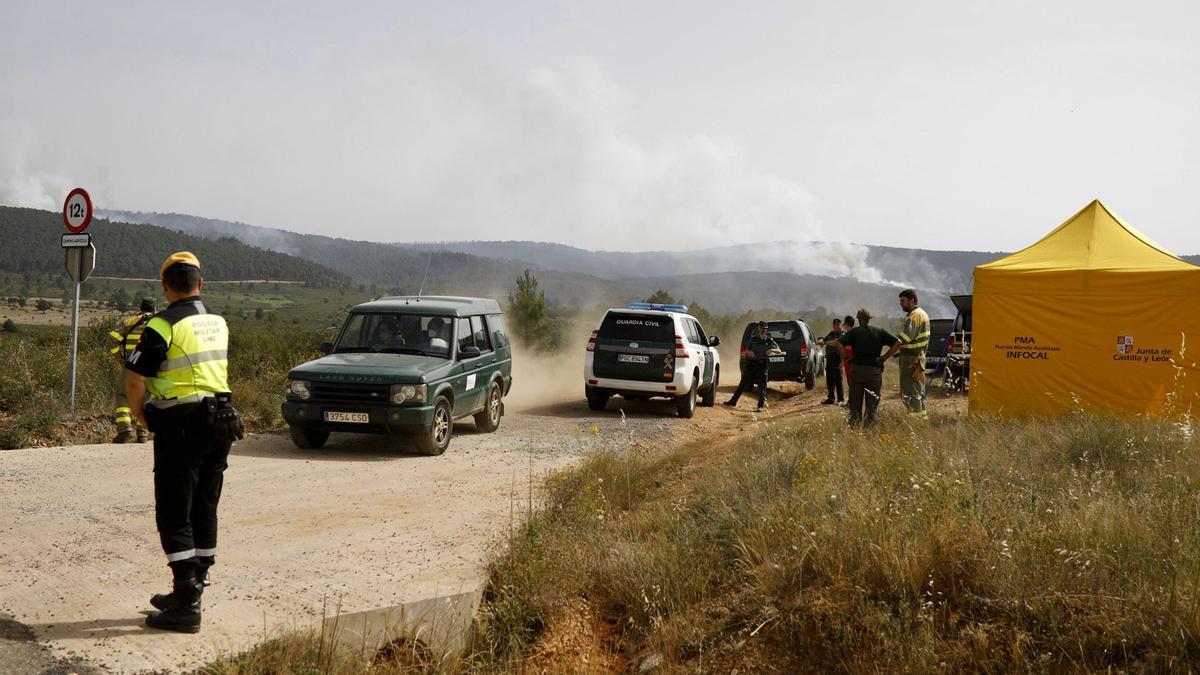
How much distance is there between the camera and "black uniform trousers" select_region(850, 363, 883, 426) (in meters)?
12.1

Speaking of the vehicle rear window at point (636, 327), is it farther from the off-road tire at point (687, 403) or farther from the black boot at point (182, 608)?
the black boot at point (182, 608)

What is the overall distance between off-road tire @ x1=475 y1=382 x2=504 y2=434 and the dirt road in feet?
4.74

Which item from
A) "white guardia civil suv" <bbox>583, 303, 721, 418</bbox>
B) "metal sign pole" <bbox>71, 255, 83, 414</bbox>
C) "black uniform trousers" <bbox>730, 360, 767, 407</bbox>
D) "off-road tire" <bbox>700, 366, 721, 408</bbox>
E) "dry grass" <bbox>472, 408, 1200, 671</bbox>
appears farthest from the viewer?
"off-road tire" <bbox>700, 366, 721, 408</bbox>

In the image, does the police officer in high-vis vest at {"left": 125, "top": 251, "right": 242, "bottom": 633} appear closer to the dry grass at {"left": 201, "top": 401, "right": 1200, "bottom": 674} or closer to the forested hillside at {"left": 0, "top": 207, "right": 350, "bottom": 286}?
the dry grass at {"left": 201, "top": 401, "right": 1200, "bottom": 674}

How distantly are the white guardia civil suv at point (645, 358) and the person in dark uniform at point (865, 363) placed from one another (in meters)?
4.22

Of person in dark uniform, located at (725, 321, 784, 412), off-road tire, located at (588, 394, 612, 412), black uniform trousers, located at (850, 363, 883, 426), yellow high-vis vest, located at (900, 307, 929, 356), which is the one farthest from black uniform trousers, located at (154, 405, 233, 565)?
person in dark uniform, located at (725, 321, 784, 412)

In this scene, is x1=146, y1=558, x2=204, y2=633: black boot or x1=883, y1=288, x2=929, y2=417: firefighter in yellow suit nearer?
x1=146, y1=558, x2=204, y2=633: black boot

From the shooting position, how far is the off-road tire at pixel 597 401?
672 inches

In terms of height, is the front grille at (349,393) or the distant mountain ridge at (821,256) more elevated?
the distant mountain ridge at (821,256)

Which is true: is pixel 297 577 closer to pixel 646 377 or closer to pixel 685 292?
pixel 646 377

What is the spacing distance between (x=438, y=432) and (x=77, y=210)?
5877mm

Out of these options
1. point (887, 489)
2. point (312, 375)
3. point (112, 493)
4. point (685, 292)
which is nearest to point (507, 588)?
point (887, 489)

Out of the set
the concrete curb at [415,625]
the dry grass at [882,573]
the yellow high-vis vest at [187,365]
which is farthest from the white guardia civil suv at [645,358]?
the yellow high-vis vest at [187,365]

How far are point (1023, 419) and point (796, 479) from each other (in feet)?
23.1
